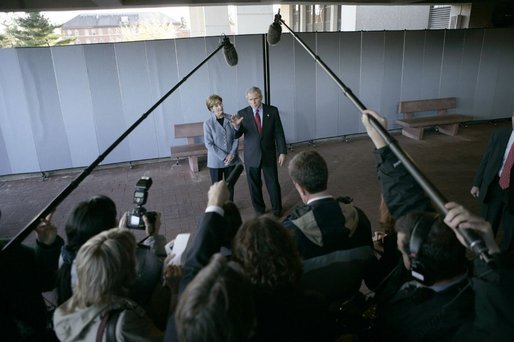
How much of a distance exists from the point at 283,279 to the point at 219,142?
366 cm

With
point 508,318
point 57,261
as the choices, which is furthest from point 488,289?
point 57,261

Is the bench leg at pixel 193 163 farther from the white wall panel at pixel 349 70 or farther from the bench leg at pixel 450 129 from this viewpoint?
the bench leg at pixel 450 129

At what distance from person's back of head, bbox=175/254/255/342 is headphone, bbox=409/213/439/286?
0.77 meters

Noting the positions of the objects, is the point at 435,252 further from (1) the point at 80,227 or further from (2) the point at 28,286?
(2) the point at 28,286

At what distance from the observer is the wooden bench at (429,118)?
347 inches

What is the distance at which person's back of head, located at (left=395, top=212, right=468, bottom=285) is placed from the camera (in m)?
1.47

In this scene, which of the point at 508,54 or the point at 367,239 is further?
the point at 508,54

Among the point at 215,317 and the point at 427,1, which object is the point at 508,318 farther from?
the point at 427,1

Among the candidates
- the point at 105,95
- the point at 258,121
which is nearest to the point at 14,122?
the point at 105,95

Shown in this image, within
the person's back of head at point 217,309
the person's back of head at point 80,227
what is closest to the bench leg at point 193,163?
the person's back of head at point 80,227

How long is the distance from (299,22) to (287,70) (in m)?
10.9

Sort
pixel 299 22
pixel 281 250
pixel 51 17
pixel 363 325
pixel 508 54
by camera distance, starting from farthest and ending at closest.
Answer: pixel 51 17
pixel 299 22
pixel 508 54
pixel 363 325
pixel 281 250

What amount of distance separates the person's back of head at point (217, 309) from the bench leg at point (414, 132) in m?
8.79

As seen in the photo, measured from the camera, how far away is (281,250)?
1.46m
